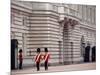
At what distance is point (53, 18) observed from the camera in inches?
117

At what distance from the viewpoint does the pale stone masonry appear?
111 inches

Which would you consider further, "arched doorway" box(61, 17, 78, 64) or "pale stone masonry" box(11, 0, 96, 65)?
"arched doorway" box(61, 17, 78, 64)

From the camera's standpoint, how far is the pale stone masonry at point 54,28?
2812 millimetres

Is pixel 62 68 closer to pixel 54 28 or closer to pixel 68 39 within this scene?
pixel 68 39

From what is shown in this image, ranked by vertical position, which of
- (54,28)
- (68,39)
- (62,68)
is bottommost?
(62,68)

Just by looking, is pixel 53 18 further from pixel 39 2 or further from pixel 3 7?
pixel 3 7

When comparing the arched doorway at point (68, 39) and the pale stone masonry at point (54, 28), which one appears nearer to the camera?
the pale stone masonry at point (54, 28)

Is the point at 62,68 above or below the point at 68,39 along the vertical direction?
below

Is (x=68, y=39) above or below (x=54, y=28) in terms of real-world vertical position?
below

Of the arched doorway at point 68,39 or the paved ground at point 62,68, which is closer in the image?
the paved ground at point 62,68

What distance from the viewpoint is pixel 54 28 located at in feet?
9.77

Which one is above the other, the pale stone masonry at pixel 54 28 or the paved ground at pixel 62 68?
the pale stone masonry at pixel 54 28

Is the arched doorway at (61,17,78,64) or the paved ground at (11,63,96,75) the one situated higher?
the arched doorway at (61,17,78,64)

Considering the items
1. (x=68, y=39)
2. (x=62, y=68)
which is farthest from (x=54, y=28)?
(x=62, y=68)
